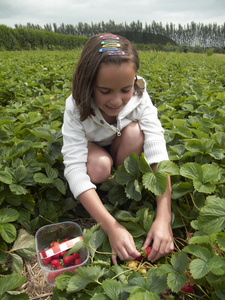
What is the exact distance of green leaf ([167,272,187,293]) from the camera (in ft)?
3.13

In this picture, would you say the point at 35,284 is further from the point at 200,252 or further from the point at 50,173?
the point at 200,252

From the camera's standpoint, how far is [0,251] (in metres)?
1.34

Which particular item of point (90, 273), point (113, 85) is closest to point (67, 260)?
point (90, 273)

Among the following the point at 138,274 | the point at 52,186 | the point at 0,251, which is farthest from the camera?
Result: the point at 52,186

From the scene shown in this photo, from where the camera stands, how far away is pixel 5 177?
4.68 ft

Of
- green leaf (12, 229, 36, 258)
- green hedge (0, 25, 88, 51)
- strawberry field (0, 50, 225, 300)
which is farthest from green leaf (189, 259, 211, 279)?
green hedge (0, 25, 88, 51)

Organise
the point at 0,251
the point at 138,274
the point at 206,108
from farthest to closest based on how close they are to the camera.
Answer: the point at 206,108 < the point at 0,251 < the point at 138,274

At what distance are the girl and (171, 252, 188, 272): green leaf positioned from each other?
0.17 metres

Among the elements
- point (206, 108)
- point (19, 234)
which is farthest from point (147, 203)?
point (206, 108)

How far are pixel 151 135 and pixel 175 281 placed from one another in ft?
2.80

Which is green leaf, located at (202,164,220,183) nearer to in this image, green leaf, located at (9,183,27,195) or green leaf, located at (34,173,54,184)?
green leaf, located at (34,173,54,184)

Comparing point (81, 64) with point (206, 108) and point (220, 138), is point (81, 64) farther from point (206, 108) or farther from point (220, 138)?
point (206, 108)

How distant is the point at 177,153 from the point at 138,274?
0.89m

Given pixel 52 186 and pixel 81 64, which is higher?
pixel 81 64
